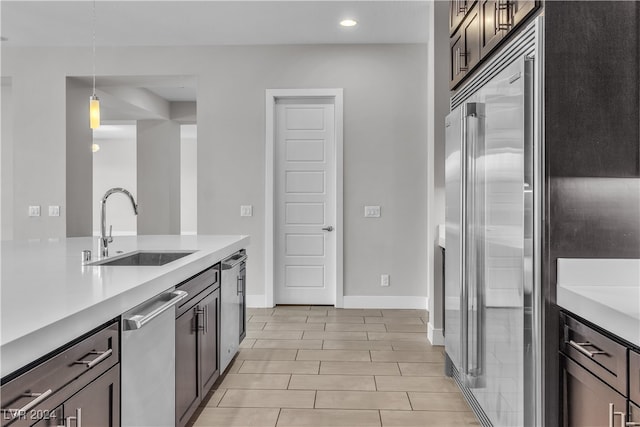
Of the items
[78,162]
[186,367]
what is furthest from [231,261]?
[78,162]

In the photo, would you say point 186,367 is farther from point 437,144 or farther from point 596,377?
point 437,144

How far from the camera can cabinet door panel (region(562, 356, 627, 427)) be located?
1277 mm

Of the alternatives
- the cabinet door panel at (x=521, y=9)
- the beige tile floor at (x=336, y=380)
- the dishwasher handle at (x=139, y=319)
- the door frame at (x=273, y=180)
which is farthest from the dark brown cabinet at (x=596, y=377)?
the door frame at (x=273, y=180)

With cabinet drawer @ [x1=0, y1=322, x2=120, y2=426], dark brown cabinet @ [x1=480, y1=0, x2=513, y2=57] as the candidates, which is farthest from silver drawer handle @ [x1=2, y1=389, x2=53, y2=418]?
dark brown cabinet @ [x1=480, y1=0, x2=513, y2=57]

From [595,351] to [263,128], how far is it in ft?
13.6

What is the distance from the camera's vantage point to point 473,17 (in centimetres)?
256

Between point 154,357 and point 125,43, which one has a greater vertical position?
point 125,43

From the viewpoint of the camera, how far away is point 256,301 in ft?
16.7

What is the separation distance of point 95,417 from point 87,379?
0.14m

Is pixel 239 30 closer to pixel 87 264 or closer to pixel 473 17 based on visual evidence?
pixel 473 17

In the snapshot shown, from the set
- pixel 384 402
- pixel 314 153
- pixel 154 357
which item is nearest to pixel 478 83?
pixel 384 402

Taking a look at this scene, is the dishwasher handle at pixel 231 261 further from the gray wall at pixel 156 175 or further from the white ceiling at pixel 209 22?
the gray wall at pixel 156 175

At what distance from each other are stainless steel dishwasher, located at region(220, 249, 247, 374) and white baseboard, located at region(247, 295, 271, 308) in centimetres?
150

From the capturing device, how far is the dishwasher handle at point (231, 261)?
9.73ft
